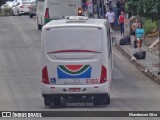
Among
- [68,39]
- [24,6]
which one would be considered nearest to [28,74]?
[68,39]

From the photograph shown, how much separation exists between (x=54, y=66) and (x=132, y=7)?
1117 cm

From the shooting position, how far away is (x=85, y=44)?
24406mm

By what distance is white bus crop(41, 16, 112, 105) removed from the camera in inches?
960

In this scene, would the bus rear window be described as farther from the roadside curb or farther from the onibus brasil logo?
the roadside curb

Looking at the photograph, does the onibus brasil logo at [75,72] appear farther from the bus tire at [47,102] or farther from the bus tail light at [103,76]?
the bus tire at [47,102]

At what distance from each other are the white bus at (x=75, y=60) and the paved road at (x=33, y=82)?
69cm

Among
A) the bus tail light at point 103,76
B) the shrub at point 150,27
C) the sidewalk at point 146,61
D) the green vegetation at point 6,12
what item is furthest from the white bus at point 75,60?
the green vegetation at point 6,12

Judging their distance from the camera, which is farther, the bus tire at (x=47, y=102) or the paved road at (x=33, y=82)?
the paved road at (x=33, y=82)

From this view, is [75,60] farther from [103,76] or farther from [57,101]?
[57,101]

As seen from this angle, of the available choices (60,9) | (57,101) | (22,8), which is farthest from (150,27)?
(22,8)

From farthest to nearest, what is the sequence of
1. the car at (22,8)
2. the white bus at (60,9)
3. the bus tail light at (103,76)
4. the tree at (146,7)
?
the car at (22,8)
the white bus at (60,9)
the tree at (146,7)
the bus tail light at (103,76)

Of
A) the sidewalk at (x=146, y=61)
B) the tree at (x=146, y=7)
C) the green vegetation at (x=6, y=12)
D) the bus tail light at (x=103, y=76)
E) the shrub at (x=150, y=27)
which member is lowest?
the green vegetation at (x=6, y=12)

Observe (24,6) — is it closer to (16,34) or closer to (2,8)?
(2,8)

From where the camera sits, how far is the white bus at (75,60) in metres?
24.4
